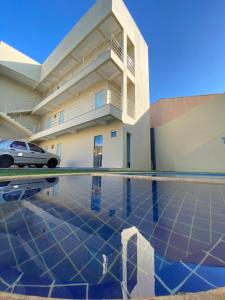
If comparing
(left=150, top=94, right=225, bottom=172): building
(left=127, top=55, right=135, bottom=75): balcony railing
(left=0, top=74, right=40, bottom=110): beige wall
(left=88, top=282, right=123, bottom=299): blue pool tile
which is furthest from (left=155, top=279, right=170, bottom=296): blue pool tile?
(left=0, top=74, right=40, bottom=110): beige wall

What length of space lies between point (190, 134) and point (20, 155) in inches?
450

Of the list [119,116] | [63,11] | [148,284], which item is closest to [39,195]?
[148,284]

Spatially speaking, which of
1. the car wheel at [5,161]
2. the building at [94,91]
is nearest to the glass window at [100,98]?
→ the building at [94,91]

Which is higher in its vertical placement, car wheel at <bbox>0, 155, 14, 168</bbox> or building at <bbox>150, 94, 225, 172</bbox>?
building at <bbox>150, 94, 225, 172</bbox>

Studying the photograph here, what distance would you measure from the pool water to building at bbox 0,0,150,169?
6.61 metres

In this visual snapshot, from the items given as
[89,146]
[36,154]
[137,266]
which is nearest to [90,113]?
[89,146]

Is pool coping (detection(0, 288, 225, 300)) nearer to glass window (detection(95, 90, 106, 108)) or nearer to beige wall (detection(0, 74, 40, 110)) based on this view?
glass window (detection(95, 90, 106, 108))

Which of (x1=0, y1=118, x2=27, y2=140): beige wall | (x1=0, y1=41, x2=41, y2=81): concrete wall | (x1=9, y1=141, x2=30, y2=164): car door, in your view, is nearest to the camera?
(x1=9, y1=141, x2=30, y2=164): car door

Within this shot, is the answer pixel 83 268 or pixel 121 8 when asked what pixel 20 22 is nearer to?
pixel 121 8

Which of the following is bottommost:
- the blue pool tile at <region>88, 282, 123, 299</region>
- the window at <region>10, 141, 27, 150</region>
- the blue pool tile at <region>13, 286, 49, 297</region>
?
the blue pool tile at <region>88, 282, 123, 299</region>

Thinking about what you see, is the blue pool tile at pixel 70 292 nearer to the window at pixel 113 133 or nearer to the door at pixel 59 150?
the window at pixel 113 133

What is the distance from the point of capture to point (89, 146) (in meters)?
10.5

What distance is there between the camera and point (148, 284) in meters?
0.93

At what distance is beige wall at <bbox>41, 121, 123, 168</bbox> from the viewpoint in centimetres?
901
